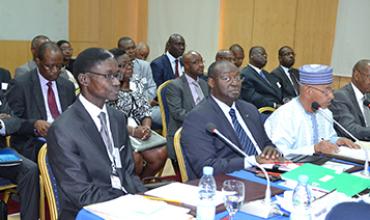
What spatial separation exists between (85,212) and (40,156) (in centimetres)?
64

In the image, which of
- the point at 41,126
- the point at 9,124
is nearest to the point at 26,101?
the point at 41,126

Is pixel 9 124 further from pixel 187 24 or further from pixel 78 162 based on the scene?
pixel 187 24

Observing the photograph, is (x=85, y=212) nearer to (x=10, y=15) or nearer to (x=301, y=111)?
(x=301, y=111)

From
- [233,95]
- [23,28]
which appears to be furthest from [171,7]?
[233,95]

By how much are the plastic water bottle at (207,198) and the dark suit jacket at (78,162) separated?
1.72 ft

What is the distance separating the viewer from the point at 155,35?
30.1 ft

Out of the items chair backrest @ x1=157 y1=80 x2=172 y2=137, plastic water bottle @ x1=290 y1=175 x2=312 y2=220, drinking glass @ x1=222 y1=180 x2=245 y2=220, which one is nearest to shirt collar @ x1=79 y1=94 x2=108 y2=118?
drinking glass @ x1=222 y1=180 x2=245 y2=220

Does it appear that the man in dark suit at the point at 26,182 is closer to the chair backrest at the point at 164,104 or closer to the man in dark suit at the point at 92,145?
the man in dark suit at the point at 92,145

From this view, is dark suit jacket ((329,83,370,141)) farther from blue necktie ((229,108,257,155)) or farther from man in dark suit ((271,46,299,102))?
man in dark suit ((271,46,299,102))

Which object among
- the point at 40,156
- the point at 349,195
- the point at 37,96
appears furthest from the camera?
the point at 37,96

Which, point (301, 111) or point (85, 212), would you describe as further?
point (301, 111)

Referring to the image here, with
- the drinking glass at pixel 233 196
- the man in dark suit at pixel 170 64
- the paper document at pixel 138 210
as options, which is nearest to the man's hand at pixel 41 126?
the paper document at pixel 138 210

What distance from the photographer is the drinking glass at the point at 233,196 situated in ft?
5.75

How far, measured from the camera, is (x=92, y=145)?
89.4 inches
